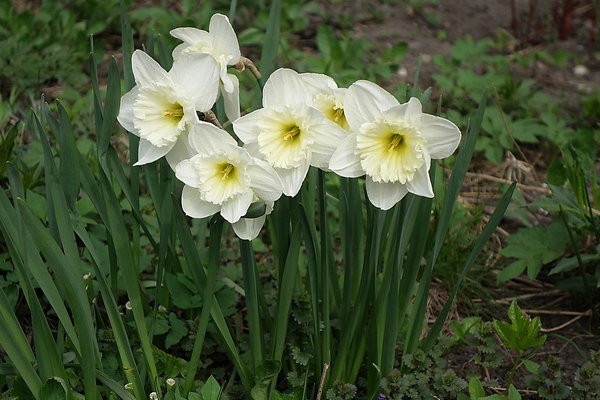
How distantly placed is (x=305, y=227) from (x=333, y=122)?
21 cm

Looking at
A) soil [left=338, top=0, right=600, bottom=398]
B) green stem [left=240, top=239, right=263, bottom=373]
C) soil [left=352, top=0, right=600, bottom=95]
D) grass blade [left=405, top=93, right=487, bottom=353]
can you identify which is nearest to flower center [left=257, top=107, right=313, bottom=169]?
green stem [left=240, top=239, right=263, bottom=373]

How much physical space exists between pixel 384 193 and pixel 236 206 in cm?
24

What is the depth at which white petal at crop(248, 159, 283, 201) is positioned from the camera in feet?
4.13

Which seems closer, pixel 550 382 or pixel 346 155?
pixel 346 155

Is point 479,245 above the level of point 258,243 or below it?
above

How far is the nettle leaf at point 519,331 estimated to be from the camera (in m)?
1.59

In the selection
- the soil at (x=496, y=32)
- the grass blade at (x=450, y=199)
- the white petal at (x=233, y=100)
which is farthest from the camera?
the soil at (x=496, y=32)

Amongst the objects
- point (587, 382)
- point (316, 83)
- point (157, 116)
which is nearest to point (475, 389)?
point (587, 382)

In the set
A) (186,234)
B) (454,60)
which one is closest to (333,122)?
(186,234)

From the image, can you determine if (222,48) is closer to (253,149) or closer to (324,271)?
(253,149)

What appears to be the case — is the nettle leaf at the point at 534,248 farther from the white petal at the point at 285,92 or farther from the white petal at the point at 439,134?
the white petal at the point at 285,92

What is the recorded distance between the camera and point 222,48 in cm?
135

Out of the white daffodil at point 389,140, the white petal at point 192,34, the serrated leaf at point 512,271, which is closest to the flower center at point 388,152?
the white daffodil at point 389,140

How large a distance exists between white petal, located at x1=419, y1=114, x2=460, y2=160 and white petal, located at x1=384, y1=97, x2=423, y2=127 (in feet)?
0.05
